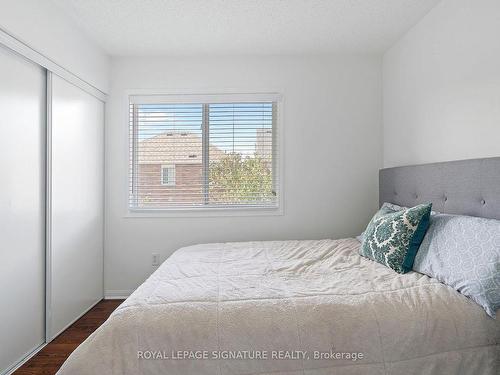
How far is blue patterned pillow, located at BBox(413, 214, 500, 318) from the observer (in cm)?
138

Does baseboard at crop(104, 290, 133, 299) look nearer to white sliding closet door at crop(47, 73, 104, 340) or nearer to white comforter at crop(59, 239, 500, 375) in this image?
white sliding closet door at crop(47, 73, 104, 340)

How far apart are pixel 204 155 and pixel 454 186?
2.16 metres

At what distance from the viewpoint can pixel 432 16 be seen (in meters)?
2.34

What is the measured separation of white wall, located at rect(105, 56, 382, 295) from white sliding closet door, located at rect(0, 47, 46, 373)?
91 centimetres

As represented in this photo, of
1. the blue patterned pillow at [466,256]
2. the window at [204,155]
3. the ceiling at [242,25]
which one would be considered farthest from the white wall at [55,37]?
the blue patterned pillow at [466,256]

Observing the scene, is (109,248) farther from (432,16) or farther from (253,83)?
(432,16)

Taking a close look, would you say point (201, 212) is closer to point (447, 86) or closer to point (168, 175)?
point (168, 175)

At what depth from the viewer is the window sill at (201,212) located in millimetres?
3133

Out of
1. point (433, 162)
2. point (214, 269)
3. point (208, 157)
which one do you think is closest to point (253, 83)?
point (208, 157)

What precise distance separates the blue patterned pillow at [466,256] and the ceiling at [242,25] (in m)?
1.63

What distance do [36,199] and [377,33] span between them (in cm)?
298

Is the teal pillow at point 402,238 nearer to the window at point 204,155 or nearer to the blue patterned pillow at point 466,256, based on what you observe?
the blue patterned pillow at point 466,256

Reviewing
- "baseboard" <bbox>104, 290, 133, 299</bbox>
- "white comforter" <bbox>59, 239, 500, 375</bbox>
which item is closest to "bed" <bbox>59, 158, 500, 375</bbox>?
"white comforter" <bbox>59, 239, 500, 375</bbox>

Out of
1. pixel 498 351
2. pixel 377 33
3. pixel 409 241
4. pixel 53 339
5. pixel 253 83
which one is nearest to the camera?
pixel 498 351
